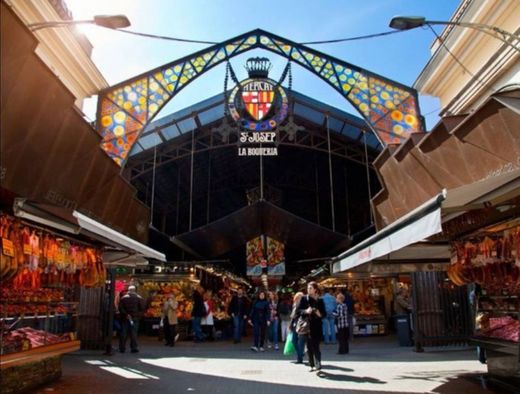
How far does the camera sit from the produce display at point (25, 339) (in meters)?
5.90

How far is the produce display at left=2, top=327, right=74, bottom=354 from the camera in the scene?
590cm

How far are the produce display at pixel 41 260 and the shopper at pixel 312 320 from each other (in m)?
3.58

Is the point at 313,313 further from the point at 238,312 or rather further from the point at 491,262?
the point at 238,312

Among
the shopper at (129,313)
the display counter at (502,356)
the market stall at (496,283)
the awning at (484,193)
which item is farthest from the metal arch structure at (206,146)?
the awning at (484,193)

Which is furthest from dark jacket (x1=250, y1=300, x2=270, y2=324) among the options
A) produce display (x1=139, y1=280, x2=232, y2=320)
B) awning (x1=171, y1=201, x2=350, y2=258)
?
produce display (x1=139, y1=280, x2=232, y2=320)

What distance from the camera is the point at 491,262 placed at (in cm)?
620

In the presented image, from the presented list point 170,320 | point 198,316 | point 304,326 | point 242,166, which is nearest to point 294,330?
A: point 304,326

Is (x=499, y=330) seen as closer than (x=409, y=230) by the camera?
No

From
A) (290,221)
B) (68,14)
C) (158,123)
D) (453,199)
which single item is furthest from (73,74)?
(453,199)

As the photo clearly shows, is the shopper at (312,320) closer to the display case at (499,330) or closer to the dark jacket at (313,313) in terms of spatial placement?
the dark jacket at (313,313)

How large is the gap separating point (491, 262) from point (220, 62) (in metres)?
9.06

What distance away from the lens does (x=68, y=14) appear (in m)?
11.6

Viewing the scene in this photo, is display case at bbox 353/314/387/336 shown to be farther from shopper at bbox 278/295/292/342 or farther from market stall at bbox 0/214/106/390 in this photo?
market stall at bbox 0/214/106/390

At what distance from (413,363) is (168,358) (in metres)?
5.18
